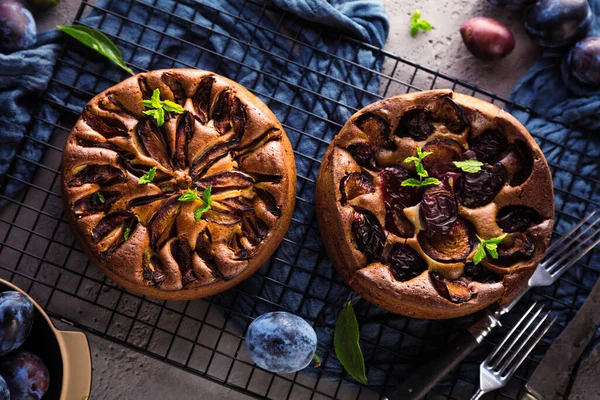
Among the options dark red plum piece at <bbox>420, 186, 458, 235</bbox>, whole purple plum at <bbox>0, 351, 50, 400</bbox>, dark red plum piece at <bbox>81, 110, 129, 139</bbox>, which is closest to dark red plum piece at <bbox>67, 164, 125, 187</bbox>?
dark red plum piece at <bbox>81, 110, 129, 139</bbox>

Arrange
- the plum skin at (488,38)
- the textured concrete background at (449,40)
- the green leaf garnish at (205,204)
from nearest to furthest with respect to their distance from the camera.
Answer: the green leaf garnish at (205,204) < the plum skin at (488,38) < the textured concrete background at (449,40)

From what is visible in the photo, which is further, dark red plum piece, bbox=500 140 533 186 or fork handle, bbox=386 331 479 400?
fork handle, bbox=386 331 479 400

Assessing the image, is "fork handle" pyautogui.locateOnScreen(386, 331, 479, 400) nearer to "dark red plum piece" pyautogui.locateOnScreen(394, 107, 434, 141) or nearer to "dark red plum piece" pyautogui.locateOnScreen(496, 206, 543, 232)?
"dark red plum piece" pyautogui.locateOnScreen(496, 206, 543, 232)

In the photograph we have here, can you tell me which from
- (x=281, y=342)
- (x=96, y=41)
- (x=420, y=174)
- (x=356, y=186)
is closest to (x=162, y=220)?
(x=281, y=342)

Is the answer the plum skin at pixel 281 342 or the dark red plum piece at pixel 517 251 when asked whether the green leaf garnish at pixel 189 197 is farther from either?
the dark red plum piece at pixel 517 251

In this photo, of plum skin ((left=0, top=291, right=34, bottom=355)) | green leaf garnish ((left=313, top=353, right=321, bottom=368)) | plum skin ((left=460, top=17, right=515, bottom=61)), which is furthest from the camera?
plum skin ((left=460, top=17, right=515, bottom=61))

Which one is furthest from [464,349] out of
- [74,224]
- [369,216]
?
[74,224]

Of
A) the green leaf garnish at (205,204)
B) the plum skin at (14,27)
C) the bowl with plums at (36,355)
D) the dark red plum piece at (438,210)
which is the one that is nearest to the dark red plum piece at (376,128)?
the dark red plum piece at (438,210)

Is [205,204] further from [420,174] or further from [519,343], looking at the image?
[519,343]
